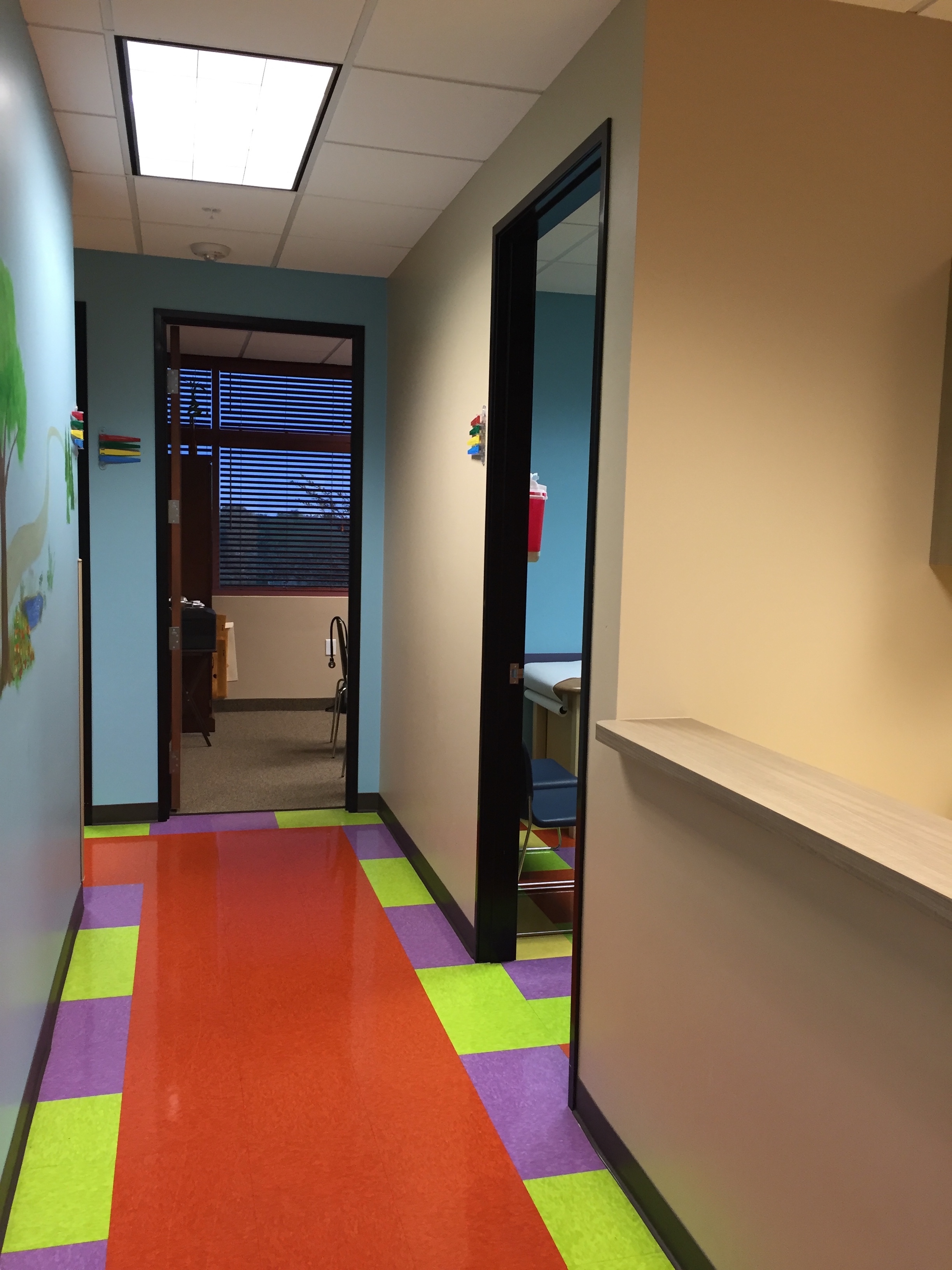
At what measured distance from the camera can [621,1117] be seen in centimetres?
225

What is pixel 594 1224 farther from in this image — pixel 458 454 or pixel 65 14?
pixel 65 14

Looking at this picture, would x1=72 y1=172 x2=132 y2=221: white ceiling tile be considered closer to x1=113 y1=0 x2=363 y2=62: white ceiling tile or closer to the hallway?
x1=113 y1=0 x2=363 y2=62: white ceiling tile

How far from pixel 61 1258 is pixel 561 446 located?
412 centimetres

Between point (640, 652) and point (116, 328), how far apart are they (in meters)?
3.46

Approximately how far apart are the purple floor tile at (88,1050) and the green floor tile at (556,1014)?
1.17 m

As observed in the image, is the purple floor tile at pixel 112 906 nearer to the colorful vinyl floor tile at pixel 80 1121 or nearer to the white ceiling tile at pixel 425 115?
the colorful vinyl floor tile at pixel 80 1121

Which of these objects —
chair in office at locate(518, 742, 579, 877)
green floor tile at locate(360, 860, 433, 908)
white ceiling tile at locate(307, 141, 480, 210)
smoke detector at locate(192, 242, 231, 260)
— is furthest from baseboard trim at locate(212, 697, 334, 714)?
white ceiling tile at locate(307, 141, 480, 210)

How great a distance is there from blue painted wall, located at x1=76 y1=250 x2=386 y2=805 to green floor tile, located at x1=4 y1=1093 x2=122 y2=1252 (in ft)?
7.96

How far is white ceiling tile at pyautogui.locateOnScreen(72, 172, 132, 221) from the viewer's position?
11.7 ft

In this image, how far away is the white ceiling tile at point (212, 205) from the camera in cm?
361

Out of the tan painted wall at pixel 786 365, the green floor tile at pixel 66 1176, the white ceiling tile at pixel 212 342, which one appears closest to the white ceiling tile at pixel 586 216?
the tan painted wall at pixel 786 365

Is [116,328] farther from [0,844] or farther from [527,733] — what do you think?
[0,844]

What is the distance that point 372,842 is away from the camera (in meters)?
4.69

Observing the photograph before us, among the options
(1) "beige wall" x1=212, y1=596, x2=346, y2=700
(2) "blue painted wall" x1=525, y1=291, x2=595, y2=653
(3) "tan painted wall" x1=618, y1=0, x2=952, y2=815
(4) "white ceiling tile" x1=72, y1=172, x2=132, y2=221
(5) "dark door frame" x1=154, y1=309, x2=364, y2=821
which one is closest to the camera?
(3) "tan painted wall" x1=618, y1=0, x2=952, y2=815
